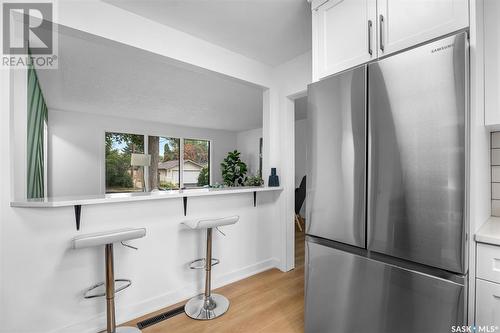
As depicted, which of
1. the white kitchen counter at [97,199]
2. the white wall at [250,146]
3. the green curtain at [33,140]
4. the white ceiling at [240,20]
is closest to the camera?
the white kitchen counter at [97,199]

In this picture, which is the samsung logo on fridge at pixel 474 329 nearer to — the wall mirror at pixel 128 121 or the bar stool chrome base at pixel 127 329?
the bar stool chrome base at pixel 127 329

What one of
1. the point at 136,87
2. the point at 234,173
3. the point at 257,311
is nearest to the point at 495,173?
the point at 257,311

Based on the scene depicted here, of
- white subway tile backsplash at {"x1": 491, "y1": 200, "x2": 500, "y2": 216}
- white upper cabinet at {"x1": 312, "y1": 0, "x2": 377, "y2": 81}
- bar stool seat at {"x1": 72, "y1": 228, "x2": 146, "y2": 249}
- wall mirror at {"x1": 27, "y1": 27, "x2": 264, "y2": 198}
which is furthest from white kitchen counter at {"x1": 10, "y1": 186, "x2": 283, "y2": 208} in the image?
white subway tile backsplash at {"x1": 491, "y1": 200, "x2": 500, "y2": 216}

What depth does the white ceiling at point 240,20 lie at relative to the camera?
6.26 feet

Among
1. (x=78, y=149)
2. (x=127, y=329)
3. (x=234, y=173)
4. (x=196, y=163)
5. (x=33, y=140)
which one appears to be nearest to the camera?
(x=127, y=329)

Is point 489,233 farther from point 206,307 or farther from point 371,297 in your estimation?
point 206,307

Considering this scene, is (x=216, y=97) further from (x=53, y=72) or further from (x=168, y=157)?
(x=168, y=157)

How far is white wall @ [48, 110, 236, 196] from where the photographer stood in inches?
200

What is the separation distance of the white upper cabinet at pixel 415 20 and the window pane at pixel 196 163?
21.1 ft

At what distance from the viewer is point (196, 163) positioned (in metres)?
7.54

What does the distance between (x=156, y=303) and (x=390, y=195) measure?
2.02m

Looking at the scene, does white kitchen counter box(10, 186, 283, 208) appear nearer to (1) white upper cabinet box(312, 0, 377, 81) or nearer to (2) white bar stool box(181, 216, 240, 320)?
(2) white bar stool box(181, 216, 240, 320)

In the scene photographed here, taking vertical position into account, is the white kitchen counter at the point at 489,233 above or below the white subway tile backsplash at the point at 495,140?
below

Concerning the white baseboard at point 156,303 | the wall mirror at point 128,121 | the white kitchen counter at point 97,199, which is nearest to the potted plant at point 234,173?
the wall mirror at point 128,121
